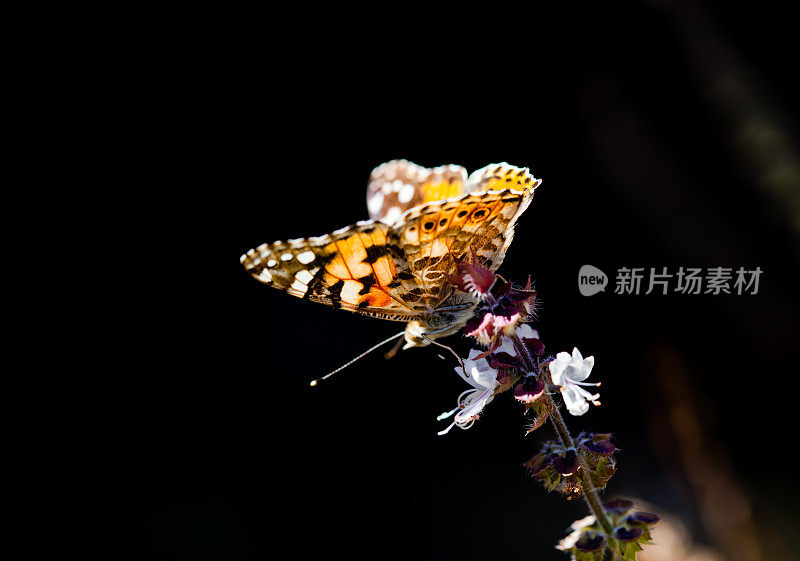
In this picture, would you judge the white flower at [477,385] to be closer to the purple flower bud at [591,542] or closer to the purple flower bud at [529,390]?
the purple flower bud at [529,390]

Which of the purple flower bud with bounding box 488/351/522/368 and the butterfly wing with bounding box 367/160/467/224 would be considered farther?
the butterfly wing with bounding box 367/160/467/224

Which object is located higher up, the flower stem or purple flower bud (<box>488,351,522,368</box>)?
purple flower bud (<box>488,351,522,368</box>)

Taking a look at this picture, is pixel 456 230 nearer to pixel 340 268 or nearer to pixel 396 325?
pixel 340 268

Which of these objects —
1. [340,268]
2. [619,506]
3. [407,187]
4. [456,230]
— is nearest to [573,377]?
[619,506]

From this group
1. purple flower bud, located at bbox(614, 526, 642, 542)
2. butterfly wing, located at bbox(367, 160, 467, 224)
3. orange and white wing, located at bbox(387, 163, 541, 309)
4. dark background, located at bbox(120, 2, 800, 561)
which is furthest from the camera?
dark background, located at bbox(120, 2, 800, 561)

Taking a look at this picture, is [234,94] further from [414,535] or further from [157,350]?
[414,535]

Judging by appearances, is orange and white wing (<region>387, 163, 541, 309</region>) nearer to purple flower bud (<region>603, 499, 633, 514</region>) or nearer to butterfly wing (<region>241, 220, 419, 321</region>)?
butterfly wing (<region>241, 220, 419, 321</region>)

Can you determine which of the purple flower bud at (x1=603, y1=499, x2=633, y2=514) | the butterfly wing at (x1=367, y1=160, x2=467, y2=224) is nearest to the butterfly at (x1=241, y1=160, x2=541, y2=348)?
the butterfly wing at (x1=367, y1=160, x2=467, y2=224)
